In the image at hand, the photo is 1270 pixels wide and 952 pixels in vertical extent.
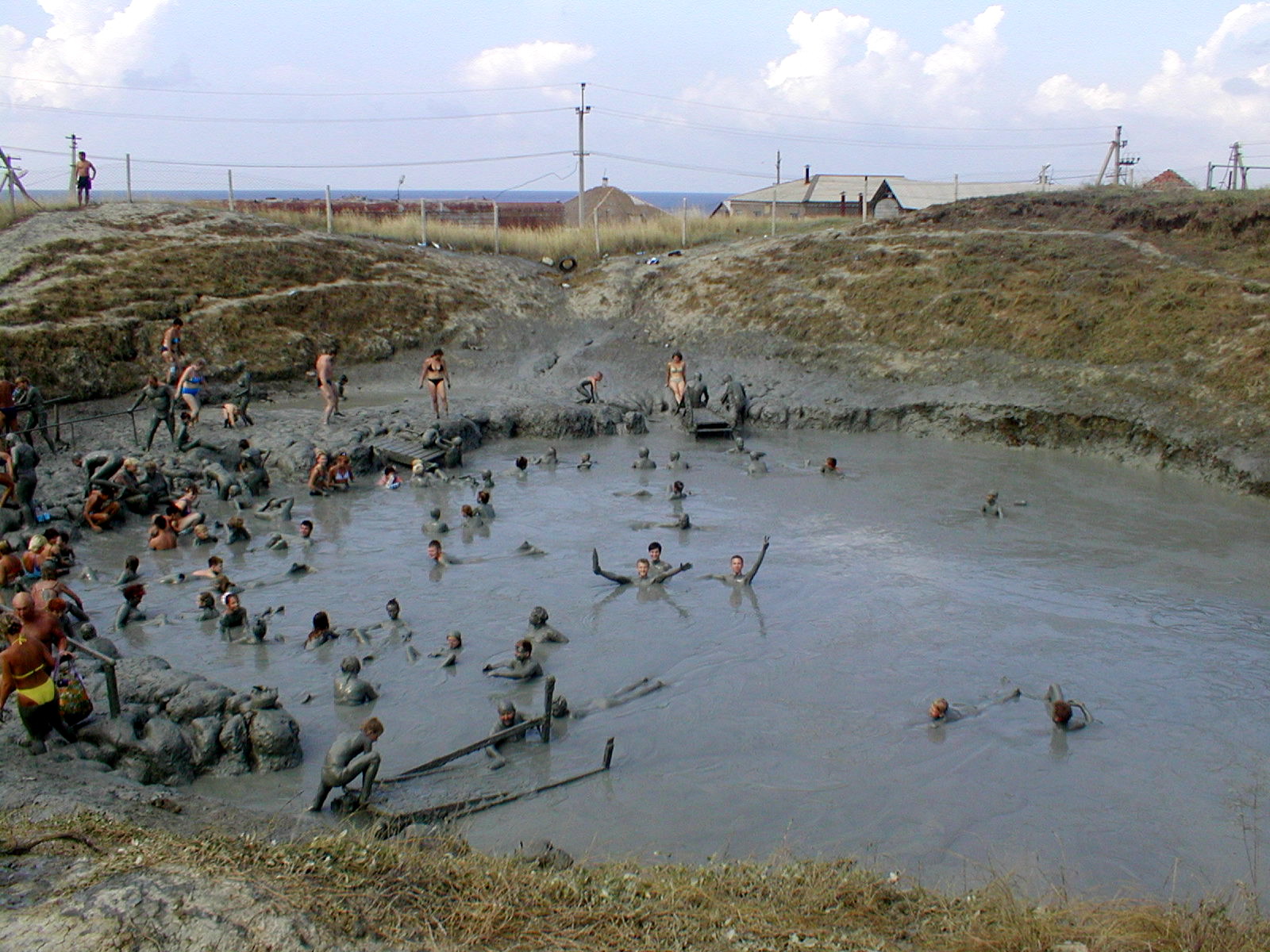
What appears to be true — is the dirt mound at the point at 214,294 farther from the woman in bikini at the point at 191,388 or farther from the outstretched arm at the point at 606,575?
the outstretched arm at the point at 606,575

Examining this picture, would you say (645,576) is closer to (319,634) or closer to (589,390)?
(319,634)

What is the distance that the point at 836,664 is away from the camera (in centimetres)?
1216

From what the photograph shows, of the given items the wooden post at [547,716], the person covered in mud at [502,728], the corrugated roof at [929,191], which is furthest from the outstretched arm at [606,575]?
the corrugated roof at [929,191]

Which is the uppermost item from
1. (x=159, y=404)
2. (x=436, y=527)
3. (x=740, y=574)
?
(x=159, y=404)

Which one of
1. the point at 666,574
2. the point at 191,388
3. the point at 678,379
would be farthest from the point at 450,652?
the point at 678,379

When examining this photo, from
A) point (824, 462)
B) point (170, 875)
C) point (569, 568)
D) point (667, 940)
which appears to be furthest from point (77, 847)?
point (824, 462)

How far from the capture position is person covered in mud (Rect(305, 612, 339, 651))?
12219 mm

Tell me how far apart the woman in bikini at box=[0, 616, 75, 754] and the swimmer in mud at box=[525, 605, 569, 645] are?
519 centimetres

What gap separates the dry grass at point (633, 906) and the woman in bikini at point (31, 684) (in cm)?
197

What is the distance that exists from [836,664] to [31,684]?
8.36 meters

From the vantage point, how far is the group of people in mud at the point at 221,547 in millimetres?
9070

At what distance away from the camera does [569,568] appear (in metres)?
15.3

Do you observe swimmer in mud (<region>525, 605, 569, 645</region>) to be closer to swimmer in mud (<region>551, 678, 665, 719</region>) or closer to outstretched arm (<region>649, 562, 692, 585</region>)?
swimmer in mud (<region>551, 678, 665, 719</region>)

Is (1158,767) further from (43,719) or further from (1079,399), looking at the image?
(1079,399)
